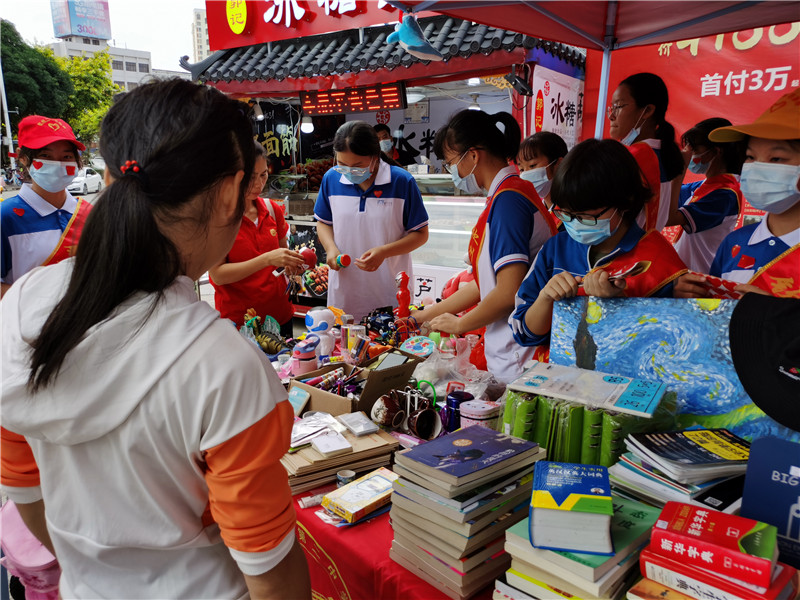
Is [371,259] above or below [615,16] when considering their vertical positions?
below

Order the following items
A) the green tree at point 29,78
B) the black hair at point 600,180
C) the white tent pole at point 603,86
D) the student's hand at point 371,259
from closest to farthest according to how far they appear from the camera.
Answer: the black hair at point 600,180, the student's hand at point 371,259, the white tent pole at point 603,86, the green tree at point 29,78

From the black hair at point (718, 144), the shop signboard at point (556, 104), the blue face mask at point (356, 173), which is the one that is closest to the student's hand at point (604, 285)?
the blue face mask at point (356, 173)

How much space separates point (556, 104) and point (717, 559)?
5.05 metres

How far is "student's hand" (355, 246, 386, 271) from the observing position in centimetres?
328

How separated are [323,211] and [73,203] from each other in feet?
5.12

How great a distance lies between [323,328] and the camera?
2611 millimetres

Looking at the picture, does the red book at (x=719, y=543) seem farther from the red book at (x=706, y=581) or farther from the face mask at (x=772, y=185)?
the face mask at (x=772, y=185)

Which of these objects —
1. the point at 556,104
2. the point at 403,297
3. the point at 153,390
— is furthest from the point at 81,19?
the point at 153,390

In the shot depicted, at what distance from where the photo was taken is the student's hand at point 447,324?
2.36 meters

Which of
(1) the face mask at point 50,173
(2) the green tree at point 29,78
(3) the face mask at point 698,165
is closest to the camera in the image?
(1) the face mask at point 50,173

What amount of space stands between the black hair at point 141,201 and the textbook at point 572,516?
0.81m

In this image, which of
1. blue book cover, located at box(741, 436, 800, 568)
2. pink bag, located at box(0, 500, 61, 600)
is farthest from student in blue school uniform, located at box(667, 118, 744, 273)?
pink bag, located at box(0, 500, 61, 600)

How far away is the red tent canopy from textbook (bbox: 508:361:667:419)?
6.28 ft

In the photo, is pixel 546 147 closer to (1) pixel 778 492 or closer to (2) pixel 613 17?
(2) pixel 613 17
